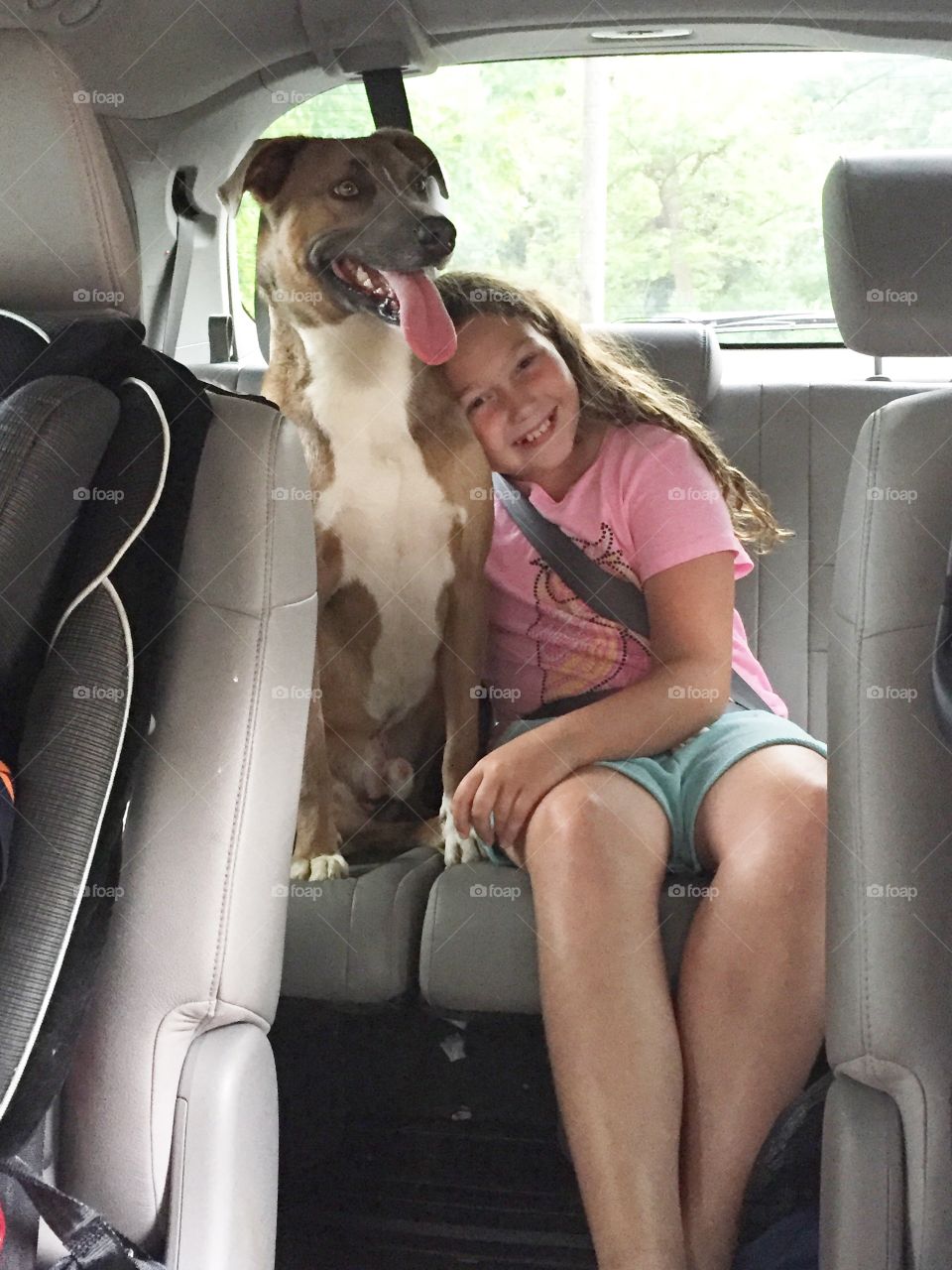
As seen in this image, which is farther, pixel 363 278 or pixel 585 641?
pixel 363 278

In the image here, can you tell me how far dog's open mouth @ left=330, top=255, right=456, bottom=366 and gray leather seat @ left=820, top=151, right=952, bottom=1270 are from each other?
0.80m

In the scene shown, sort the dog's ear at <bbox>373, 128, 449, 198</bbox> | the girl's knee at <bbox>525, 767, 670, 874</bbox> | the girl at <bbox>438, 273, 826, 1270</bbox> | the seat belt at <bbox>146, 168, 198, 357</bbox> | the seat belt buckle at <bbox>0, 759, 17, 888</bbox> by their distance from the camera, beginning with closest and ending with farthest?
the seat belt buckle at <bbox>0, 759, 17, 888</bbox>, the girl at <bbox>438, 273, 826, 1270</bbox>, the girl's knee at <bbox>525, 767, 670, 874</bbox>, the dog's ear at <bbox>373, 128, 449, 198</bbox>, the seat belt at <bbox>146, 168, 198, 357</bbox>

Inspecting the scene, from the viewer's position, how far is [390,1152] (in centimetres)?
221

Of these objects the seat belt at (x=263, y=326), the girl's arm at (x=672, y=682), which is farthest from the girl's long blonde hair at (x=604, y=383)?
the seat belt at (x=263, y=326)

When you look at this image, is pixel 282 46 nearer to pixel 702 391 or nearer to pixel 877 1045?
pixel 702 391

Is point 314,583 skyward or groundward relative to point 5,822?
skyward

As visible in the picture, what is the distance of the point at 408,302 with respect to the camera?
2174 millimetres

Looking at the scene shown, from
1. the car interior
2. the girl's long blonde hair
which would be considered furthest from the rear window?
the girl's long blonde hair

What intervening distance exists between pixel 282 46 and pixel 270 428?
126cm

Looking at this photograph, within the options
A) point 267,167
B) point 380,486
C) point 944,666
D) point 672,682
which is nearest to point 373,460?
point 380,486

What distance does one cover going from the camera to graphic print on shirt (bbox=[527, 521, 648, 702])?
2.01 meters

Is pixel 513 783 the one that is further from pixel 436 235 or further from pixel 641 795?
pixel 436 235

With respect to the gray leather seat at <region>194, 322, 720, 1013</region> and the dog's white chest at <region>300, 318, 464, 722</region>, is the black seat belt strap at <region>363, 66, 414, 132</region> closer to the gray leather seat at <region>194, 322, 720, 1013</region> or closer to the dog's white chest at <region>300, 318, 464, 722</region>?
the dog's white chest at <region>300, 318, 464, 722</region>

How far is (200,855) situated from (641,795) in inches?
24.1
